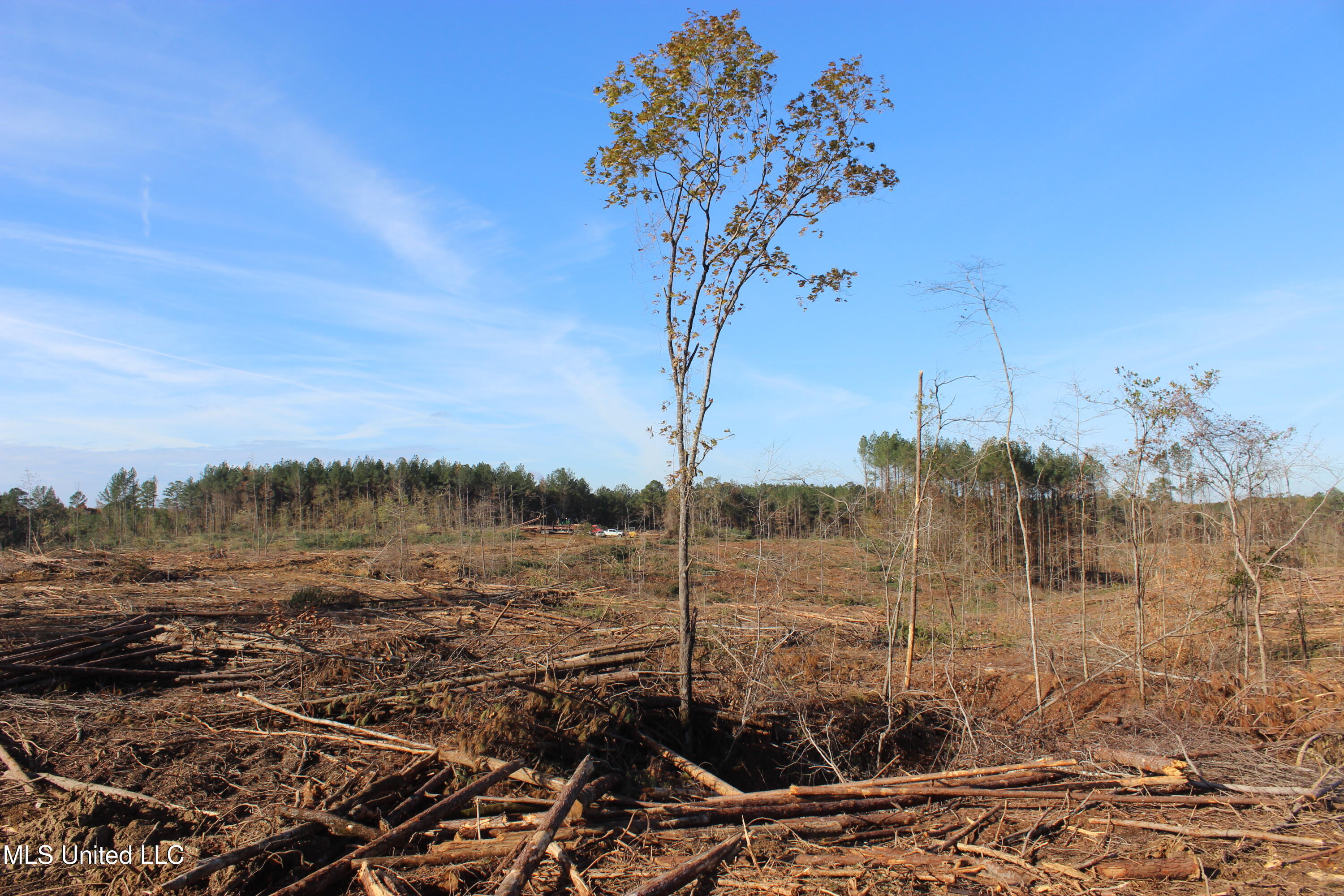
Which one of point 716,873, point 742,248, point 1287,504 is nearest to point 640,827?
point 716,873

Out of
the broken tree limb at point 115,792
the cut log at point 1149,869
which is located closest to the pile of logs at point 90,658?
the broken tree limb at point 115,792

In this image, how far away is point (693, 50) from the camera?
6.13m

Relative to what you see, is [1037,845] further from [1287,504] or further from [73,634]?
[73,634]

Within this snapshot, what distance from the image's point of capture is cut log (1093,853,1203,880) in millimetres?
3816

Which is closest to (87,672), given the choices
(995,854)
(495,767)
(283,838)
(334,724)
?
(334,724)

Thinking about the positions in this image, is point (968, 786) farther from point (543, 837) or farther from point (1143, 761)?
point (543, 837)

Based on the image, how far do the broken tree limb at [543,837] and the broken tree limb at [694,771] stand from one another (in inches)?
42.4

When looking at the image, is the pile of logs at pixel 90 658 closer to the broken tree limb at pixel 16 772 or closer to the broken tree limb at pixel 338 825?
the broken tree limb at pixel 16 772

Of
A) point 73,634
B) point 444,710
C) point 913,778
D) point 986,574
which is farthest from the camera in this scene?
point 986,574

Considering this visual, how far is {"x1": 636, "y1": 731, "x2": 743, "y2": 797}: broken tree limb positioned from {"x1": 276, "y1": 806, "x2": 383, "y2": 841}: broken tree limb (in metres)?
2.22

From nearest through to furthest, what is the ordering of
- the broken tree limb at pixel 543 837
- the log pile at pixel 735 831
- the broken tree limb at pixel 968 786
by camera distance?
the broken tree limb at pixel 543 837 → the log pile at pixel 735 831 → the broken tree limb at pixel 968 786

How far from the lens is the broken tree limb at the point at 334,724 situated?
5.01 metres

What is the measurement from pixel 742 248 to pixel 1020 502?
3720mm

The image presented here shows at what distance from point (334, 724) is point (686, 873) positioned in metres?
3.18
